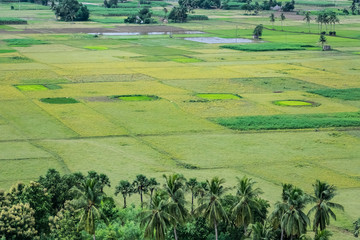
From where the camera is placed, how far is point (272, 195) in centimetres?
5369

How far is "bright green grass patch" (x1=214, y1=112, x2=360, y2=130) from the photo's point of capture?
75.2m

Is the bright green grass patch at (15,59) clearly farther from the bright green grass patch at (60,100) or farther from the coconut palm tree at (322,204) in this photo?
the coconut palm tree at (322,204)

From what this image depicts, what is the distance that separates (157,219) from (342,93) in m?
61.4

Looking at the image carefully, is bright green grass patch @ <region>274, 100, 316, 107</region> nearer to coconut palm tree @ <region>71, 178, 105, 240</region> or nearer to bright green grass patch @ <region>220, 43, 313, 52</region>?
coconut palm tree @ <region>71, 178, 105, 240</region>

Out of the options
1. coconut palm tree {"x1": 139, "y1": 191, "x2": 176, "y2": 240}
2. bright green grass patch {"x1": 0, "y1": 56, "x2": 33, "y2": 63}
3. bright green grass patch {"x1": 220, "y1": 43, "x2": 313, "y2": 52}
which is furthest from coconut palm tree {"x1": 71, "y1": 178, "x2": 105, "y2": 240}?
bright green grass patch {"x1": 220, "y1": 43, "x2": 313, "y2": 52}

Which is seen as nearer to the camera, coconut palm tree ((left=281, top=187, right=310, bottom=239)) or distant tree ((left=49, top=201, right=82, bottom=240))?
coconut palm tree ((left=281, top=187, right=310, bottom=239))

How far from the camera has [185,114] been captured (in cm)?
8125

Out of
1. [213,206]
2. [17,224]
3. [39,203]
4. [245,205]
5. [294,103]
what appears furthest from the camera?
[294,103]

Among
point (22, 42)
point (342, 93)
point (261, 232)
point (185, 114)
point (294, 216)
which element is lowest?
point (185, 114)

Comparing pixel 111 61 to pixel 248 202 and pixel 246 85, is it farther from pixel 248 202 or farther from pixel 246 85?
pixel 248 202

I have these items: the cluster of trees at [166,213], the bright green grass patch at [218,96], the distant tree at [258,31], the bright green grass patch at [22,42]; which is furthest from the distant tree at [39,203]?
the distant tree at [258,31]

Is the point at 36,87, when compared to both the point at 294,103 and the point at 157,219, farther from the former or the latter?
the point at 157,219

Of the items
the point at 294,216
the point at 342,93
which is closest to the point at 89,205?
the point at 294,216

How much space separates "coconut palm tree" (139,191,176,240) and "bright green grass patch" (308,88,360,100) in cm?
5760
